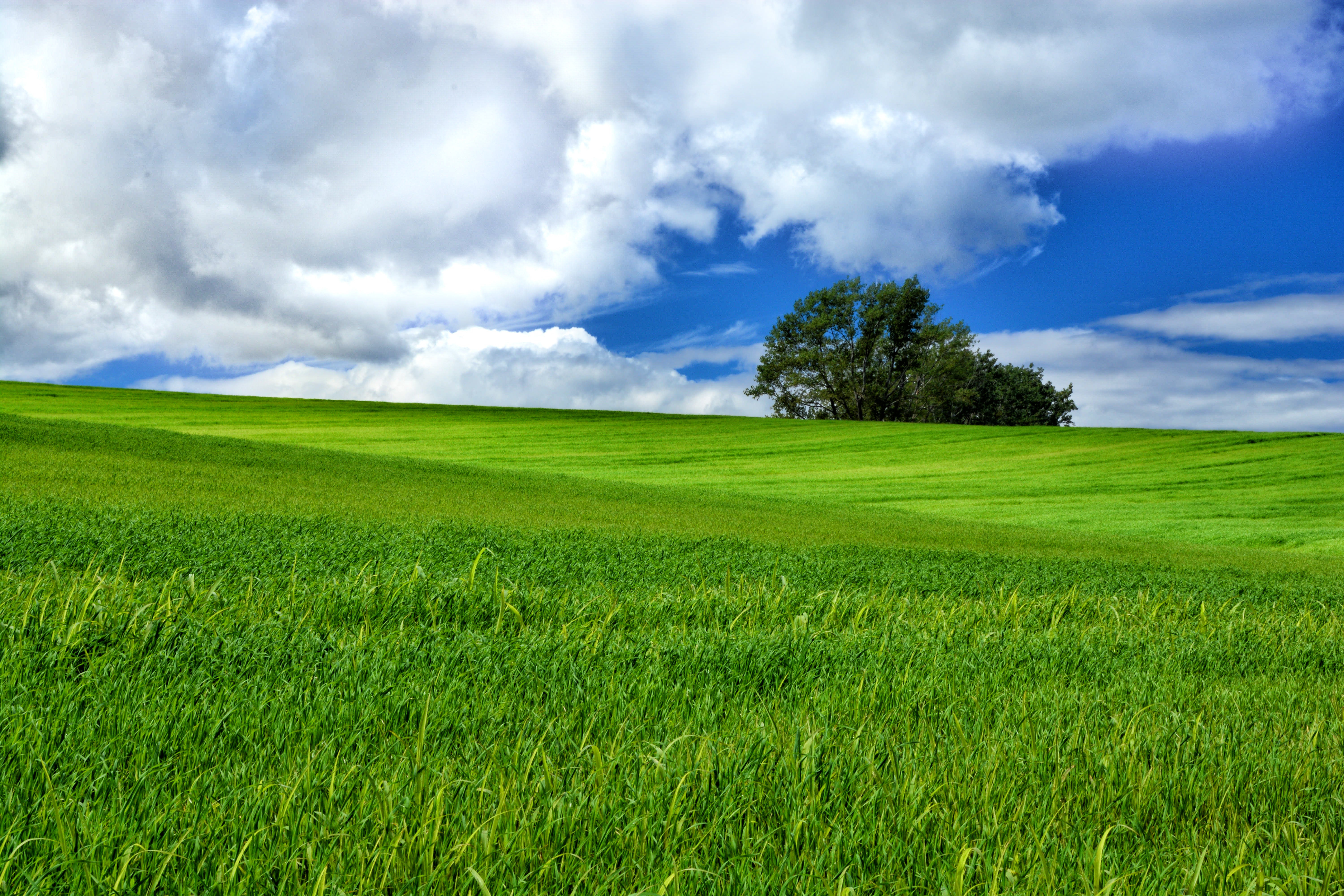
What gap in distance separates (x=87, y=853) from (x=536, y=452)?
34350 mm

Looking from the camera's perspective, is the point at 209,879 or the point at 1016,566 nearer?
the point at 209,879

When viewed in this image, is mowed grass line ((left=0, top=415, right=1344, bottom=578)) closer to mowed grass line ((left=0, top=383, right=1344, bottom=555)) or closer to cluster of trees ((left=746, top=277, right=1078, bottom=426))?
mowed grass line ((left=0, top=383, right=1344, bottom=555))

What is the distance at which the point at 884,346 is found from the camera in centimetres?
6619

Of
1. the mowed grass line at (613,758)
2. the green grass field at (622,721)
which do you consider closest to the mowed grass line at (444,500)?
the green grass field at (622,721)

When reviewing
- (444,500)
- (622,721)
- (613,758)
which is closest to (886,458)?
(444,500)

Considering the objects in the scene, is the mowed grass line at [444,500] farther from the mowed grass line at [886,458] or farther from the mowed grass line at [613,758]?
the mowed grass line at [613,758]

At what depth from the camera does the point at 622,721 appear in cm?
261

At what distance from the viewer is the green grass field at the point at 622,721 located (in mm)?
1802

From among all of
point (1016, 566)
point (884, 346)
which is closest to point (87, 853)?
point (1016, 566)

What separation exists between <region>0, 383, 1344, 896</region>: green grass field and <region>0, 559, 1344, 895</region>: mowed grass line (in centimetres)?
1

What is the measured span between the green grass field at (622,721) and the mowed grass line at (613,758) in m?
0.01

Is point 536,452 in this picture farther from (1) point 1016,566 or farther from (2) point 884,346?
(2) point 884,346

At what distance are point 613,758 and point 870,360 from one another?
6676 cm

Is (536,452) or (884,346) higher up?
(884,346)
